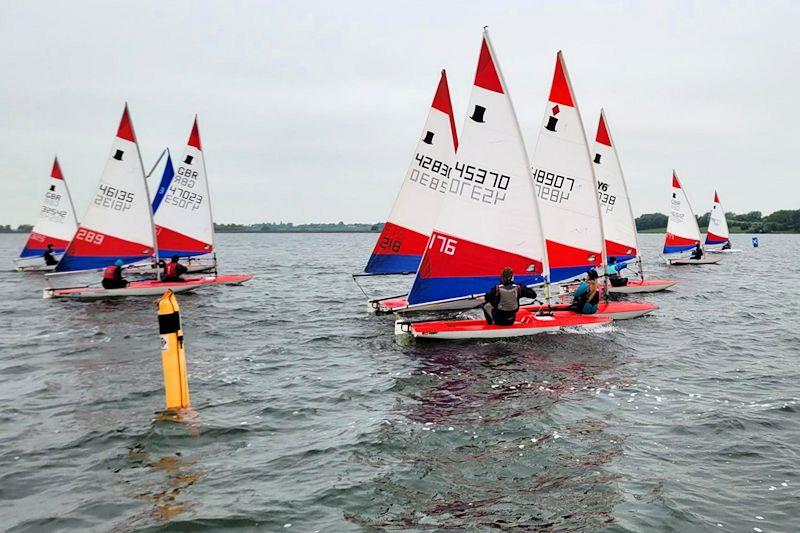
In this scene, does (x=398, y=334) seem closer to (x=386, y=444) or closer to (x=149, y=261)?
(x=386, y=444)

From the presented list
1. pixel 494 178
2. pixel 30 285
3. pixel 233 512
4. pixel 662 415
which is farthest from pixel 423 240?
pixel 30 285

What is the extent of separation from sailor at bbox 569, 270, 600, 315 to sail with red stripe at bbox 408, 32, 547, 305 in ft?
4.49

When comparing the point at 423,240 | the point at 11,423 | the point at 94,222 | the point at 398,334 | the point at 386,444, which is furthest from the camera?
the point at 94,222

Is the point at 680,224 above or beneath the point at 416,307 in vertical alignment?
above

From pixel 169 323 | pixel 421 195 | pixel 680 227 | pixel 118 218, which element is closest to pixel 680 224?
pixel 680 227

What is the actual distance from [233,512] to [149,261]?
24658 mm

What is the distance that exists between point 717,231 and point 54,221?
6094cm

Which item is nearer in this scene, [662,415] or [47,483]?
[47,483]

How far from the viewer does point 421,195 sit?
20016 millimetres

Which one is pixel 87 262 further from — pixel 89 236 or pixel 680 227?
pixel 680 227

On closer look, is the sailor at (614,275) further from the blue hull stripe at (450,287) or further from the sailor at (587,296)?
the blue hull stripe at (450,287)

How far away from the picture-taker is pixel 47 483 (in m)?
7.14

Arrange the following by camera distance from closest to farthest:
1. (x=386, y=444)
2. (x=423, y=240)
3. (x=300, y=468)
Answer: (x=300, y=468), (x=386, y=444), (x=423, y=240)

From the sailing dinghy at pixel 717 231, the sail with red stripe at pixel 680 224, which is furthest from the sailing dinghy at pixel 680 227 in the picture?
the sailing dinghy at pixel 717 231
